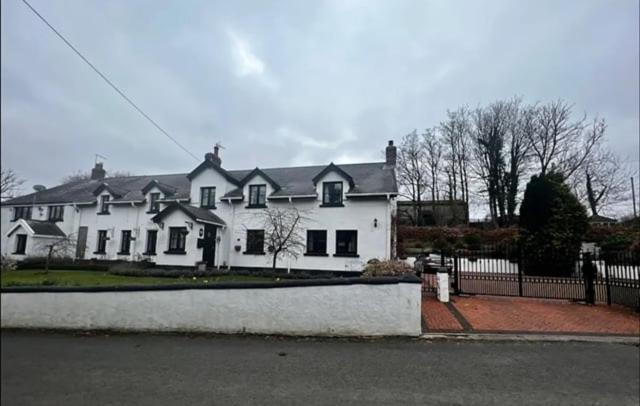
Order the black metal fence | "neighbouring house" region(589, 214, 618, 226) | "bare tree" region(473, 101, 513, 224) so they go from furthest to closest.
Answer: "bare tree" region(473, 101, 513, 224), "neighbouring house" region(589, 214, 618, 226), the black metal fence

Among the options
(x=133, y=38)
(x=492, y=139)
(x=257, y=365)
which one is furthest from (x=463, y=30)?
(x=492, y=139)

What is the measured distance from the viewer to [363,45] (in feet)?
23.6

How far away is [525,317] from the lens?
8.40m

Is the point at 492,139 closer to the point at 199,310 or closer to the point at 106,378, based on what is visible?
the point at 199,310

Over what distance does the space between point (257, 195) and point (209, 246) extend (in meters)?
3.73

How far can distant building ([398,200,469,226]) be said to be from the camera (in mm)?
31031

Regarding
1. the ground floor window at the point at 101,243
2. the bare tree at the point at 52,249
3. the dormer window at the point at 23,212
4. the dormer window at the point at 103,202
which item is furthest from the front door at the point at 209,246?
the dormer window at the point at 23,212

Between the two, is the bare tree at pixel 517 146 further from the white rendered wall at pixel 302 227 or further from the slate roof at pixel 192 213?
the slate roof at pixel 192 213

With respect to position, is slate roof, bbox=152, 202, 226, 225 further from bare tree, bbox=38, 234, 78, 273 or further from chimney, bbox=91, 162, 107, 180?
chimney, bbox=91, 162, 107, 180

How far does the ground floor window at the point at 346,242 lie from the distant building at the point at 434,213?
49.0ft

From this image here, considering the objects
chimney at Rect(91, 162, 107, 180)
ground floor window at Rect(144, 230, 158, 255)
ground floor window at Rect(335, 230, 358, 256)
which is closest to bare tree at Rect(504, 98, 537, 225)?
ground floor window at Rect(335, 230, 358, 256)

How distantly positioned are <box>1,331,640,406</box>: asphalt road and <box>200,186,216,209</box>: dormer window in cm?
1211

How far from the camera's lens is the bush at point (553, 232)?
46.0 ft

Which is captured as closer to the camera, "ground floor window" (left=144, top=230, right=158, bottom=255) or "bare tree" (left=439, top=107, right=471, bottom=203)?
"ground floor window" (left=144, top=230, right=158, bottom=255)
